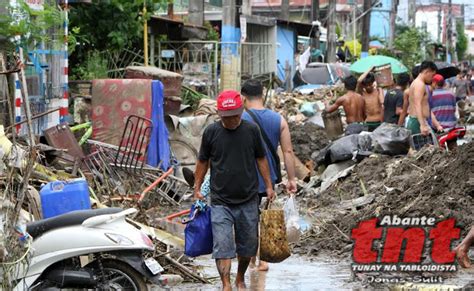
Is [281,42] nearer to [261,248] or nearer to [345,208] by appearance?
[345,208]

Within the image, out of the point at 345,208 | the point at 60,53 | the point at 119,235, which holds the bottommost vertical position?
the point at 345,208

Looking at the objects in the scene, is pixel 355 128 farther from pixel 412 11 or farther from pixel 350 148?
pixel 412 11

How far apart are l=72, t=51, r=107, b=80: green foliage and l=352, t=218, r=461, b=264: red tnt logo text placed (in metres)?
9.99

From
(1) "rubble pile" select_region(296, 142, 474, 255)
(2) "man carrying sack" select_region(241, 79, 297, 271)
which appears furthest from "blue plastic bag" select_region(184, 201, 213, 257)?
(1) "rubble pile" select_region(296, 142, 474, 255)

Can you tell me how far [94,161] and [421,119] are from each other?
181 inches

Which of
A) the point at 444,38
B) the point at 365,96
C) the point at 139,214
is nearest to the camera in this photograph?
the point at 139,214

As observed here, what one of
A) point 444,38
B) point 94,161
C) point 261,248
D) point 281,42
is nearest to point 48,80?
point 94,161

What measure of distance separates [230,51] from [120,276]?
2005 centimetres

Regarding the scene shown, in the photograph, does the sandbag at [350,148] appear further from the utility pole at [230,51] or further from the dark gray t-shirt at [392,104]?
the utility pole at [230,51]

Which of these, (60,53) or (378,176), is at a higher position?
(60,53)

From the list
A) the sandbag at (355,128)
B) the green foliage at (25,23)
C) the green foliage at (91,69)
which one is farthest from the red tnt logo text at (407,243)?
the green foliage at (91,69)

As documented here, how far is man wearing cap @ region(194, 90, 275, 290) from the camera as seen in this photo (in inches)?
328

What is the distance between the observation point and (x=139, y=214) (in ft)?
34.6

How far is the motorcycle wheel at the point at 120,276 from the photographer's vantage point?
7.60 meters
